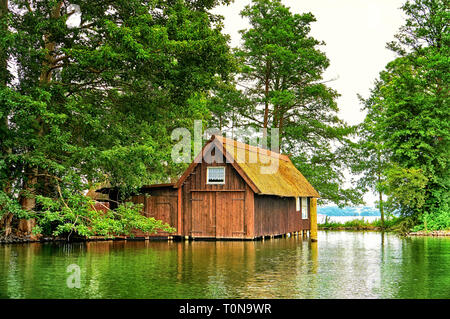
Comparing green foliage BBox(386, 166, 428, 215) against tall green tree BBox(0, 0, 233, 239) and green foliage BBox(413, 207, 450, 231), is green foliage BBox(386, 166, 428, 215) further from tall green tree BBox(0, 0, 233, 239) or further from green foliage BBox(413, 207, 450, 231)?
tall green tree BBox(0, 0, 233, 239)

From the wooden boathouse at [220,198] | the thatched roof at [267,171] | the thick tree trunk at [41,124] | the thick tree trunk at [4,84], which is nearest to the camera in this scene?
the thick tree trunk at [4,84]

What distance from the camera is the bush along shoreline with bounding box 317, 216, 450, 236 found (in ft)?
125

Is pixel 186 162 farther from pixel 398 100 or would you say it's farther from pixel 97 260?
pixel 97 260

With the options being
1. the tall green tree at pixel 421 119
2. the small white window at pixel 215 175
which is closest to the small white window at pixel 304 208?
the tall green tree at pixel 421 119

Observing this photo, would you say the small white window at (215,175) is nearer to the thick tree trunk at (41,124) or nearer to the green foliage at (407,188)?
the thick tree trunk at (41,124)

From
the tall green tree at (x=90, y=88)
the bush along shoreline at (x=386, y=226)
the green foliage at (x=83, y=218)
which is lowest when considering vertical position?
the bush along shoreline at (x=386, y=226)

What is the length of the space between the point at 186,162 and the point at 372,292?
29.7 m

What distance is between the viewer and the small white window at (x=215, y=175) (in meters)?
30.5

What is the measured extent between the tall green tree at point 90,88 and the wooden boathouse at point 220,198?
10.5 ft

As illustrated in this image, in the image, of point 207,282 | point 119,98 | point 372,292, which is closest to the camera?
point 372,292
